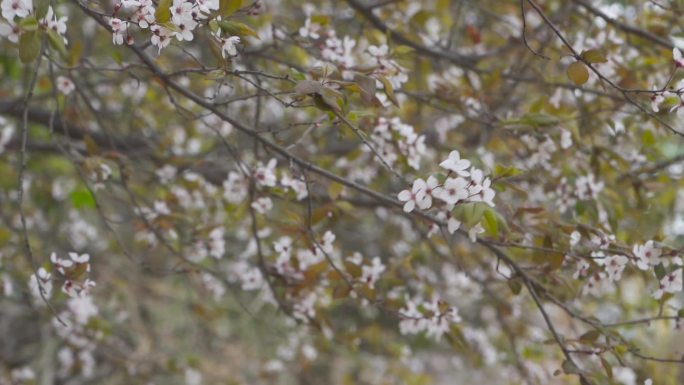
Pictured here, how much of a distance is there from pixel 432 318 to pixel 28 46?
3.84 feet

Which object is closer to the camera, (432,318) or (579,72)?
(579,72)

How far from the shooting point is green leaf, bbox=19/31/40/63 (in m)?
1.26

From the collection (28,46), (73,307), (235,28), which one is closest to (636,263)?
(235,28)

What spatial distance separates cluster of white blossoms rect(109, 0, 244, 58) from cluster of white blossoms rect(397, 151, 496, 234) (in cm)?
48

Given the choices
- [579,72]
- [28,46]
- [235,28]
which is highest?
[579,72]

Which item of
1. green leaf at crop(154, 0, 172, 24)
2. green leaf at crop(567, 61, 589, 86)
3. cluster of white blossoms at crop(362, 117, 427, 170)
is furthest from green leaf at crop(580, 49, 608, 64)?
green leaf at crop(154, 0, 172, 24)

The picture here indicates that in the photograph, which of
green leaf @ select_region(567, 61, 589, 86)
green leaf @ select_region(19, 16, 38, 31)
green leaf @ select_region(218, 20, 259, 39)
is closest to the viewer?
green leaf @ select_region(19, 16, 38, 31)

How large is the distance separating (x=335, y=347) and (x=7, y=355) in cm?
177

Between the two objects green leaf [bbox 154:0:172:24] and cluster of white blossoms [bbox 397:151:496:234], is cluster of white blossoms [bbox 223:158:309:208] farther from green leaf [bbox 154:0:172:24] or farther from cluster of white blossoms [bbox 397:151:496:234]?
green leaf [bbox 154:0:172:24]

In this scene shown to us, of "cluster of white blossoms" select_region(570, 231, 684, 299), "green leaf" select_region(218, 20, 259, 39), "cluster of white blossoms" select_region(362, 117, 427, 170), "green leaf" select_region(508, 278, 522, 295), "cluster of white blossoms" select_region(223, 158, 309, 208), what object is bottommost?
"green leaf" select_region(508, 278, 522, 295)

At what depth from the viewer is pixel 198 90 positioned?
126 inches

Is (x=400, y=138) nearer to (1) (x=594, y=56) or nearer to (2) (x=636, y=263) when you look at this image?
(1) (x=594, y=56)

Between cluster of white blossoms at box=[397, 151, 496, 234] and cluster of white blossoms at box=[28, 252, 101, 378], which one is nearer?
cluster of white blossoms at box=[397, 151, 496, 234]

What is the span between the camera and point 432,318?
181 centimetres
